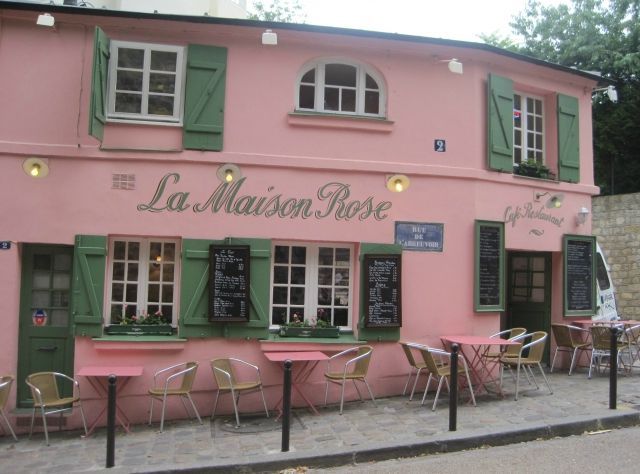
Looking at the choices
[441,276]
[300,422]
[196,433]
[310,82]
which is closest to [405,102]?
[310,82]

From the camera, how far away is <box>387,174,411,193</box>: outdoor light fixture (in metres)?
8.61

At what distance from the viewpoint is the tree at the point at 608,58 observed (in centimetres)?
1744

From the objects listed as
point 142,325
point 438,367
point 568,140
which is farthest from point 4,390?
point 568,140

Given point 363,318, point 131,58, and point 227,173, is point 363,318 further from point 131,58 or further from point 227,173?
point 131,58

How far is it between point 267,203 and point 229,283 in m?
1.19

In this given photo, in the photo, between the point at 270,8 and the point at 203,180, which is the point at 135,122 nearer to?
the point at 203,180

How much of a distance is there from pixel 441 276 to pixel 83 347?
16.1 ft

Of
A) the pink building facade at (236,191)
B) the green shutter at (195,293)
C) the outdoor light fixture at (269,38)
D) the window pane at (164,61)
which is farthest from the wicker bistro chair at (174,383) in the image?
the outdoor light fixture at (269,38)

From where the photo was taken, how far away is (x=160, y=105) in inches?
327

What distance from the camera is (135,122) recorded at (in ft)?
26.6

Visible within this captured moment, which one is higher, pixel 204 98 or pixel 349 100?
pixel 349 100

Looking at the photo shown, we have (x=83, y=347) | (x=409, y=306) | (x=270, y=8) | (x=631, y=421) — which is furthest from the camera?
(x=270, y=8)

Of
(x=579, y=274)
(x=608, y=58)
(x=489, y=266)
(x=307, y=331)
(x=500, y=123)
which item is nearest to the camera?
(x=307, y=331)

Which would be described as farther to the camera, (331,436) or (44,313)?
(44,313)
